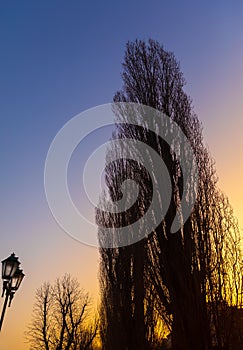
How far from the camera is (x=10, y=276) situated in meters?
7.90

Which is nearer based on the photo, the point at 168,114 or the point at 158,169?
the point at 158,169

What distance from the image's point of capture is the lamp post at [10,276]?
7.82 metres

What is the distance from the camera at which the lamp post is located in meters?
7.82

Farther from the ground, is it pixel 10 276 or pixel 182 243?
pixel 182 243

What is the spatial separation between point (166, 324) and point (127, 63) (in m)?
8.02

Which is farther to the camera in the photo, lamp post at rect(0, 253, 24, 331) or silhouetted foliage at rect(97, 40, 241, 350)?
silhouetted foliage at rect(97, 40, 241, 350)

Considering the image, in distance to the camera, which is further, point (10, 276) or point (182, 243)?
point (182, 243)

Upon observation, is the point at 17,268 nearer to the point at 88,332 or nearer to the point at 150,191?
the point at 150,191

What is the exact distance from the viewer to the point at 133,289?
16.2 meters

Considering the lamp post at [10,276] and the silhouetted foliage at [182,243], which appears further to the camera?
the silhouetted foliage at [182,243]

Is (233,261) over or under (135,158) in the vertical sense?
under

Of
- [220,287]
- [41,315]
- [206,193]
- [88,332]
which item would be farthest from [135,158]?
[41,315]

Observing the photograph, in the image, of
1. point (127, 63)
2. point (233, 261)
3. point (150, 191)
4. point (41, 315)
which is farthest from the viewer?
point (41, 315)

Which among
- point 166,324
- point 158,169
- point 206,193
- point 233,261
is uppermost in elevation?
point 158,169
